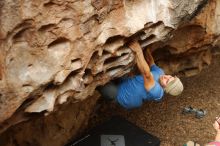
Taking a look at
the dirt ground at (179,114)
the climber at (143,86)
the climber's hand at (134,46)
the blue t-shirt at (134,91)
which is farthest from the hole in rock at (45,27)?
the dirt ground at (179,114)

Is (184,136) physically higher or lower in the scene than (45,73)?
lower

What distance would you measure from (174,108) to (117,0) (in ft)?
7.75

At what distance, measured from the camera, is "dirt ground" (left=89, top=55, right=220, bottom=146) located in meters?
4.69

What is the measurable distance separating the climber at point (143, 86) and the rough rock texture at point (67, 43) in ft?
0.71

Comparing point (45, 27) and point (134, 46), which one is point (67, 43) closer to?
point (45, 27)

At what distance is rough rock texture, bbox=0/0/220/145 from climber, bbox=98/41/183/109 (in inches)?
8.5

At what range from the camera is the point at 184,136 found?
4660 mm

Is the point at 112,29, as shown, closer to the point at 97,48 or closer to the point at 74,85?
the point at 97,48

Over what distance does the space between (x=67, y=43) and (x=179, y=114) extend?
8.24 ft

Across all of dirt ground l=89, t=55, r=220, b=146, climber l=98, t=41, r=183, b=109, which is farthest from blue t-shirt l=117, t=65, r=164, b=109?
dirt ground l=89, t=55, r=220, b=146

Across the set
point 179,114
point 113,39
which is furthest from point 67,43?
point 179,114

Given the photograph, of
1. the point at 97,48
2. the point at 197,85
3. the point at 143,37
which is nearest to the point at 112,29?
the point at 97,48

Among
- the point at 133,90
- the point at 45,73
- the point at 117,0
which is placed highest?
the point at 117,0

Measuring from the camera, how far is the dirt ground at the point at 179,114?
4.69 metres
